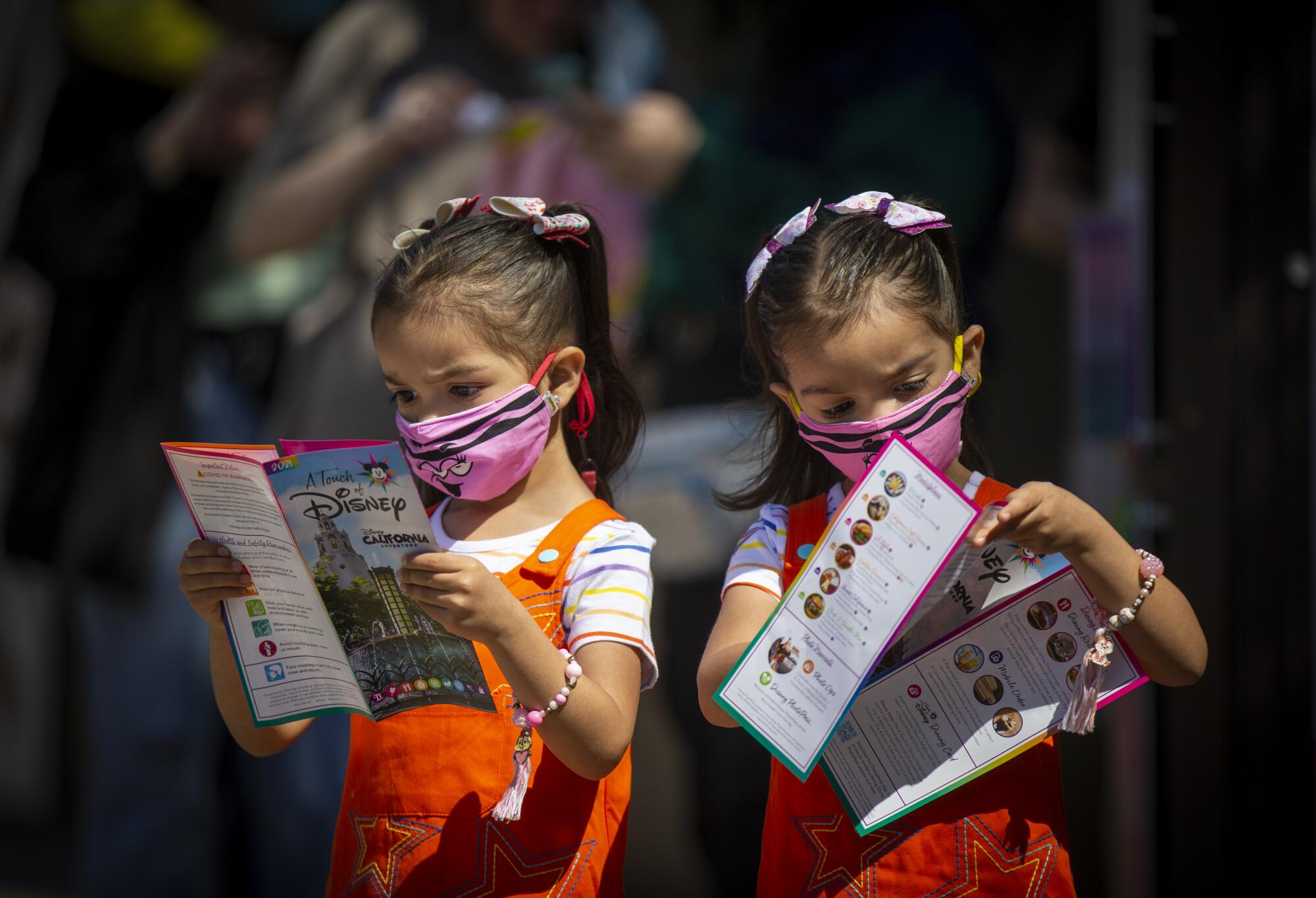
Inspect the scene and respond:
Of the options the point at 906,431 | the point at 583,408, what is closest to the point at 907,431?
the point at 906,431

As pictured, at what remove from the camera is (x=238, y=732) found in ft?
5.79

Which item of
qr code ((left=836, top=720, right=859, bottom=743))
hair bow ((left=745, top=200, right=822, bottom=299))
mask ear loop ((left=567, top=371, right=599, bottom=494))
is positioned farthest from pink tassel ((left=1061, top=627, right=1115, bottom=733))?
mask ear loop ((left=567, top=371, right=599, bottom=494))

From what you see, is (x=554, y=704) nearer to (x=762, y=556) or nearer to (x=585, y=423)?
(x=762, y=556)

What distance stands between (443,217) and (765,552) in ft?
2.27

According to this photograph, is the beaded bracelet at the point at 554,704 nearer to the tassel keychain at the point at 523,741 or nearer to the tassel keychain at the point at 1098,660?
the tassel keychain at the point at 523,741

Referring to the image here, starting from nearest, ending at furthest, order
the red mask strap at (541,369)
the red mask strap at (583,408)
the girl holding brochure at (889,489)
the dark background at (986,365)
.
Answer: the girl holding brochure at (889,489) → the red mask strap at (541,369) → the red mask strap at (583,408) → the dark background at (986,365)

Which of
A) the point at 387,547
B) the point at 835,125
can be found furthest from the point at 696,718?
the point at 387,547

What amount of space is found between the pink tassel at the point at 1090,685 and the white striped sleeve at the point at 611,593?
0.51 m

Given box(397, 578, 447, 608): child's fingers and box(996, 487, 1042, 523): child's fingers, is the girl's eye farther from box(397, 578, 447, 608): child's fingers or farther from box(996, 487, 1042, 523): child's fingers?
box(397, 578, 447, 608): child's fingers

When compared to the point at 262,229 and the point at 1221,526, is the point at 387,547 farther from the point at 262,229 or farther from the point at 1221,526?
the point at 262,229

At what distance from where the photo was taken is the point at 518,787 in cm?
153

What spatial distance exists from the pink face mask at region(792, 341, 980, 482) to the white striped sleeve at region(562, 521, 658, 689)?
0.92ft

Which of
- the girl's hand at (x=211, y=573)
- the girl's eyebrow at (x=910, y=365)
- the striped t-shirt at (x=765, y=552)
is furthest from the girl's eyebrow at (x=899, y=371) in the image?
the girl's hand at (x=211, y=573)

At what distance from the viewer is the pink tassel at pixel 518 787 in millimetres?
1514
